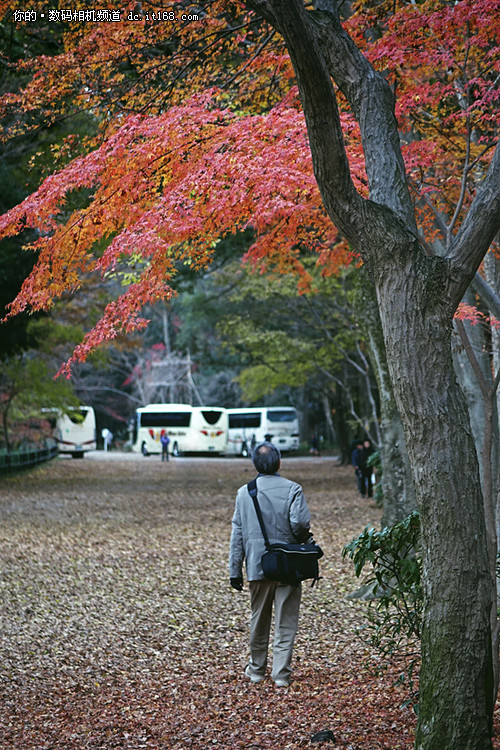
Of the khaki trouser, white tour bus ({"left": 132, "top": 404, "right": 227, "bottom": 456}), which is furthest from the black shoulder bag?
white tour bus ({"left": 132, "top": 404, "right": 227, "bottom": 456})

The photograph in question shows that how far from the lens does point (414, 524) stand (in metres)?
4.61

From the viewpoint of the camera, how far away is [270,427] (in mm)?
46562

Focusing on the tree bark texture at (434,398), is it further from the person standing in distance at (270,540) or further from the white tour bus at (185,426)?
the white tour bus at (185,426)

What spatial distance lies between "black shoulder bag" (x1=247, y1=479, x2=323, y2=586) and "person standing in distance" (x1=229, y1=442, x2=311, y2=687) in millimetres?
76

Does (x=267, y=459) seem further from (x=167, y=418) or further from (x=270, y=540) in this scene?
(x=167, y=418)

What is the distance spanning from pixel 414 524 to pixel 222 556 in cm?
727

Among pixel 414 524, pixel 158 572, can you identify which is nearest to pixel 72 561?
pixel 158 572

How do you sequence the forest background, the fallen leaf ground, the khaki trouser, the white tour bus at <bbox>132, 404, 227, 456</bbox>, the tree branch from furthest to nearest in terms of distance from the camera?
the white tour bus at <bbox>132, 404, 227, 456</bbox>
the forest background
the khaki trouser
the fallen leaf ground
the tree branch

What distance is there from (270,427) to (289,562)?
136 feet

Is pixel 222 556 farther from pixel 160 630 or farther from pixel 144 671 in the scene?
pixel 144 671

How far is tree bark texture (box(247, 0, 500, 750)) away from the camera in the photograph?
3.61 meters

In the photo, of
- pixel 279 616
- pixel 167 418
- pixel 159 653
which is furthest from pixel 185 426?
pixel 279 616

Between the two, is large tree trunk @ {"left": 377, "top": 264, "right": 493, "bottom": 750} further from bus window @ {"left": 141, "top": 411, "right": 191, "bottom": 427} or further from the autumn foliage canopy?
bus window @ {"left": 141, "top": 411, "right": 191, "bottom": 427}

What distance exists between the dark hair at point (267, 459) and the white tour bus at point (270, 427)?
131 feet
